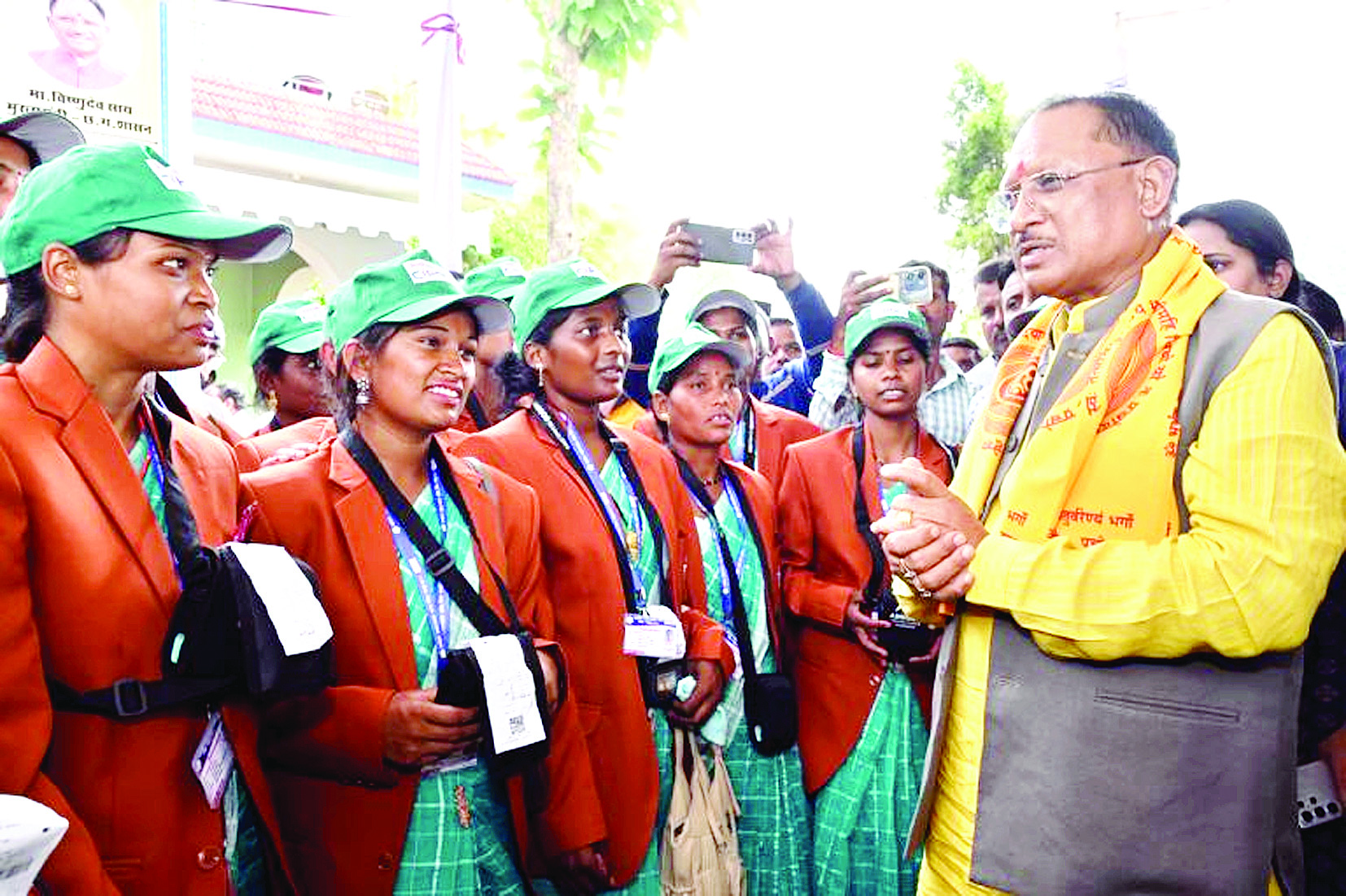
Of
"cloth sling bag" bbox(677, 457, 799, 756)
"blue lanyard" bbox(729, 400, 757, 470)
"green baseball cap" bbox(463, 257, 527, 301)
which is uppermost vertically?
"green baseball cap" bbox(463, 257, 527, 301)

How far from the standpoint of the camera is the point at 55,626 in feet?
6.82

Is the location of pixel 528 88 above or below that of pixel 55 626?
above

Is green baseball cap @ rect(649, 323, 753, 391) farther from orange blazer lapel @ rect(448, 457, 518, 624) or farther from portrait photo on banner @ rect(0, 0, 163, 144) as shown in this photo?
portrait photo on banner @ rect(0, 0, 163, 144)

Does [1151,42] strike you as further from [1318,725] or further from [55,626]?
[55,626]

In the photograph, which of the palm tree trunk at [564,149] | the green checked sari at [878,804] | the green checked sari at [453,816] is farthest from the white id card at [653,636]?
the palm tree trunk at [564,149]

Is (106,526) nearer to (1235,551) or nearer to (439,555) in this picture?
(439,555)

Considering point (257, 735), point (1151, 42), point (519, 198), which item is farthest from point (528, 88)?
point (519, 198)

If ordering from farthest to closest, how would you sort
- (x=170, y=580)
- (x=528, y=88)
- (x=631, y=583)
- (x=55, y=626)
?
(x=528, y=88) < (x=631, y=583) < (x=170, y=580) < (x=55, y=626)

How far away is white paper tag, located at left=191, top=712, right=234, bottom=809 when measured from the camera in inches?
88.0

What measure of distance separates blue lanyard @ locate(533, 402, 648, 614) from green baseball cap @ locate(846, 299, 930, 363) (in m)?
1.24

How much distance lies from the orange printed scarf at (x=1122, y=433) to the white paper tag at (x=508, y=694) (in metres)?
1.07

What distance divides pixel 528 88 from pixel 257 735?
6869mm

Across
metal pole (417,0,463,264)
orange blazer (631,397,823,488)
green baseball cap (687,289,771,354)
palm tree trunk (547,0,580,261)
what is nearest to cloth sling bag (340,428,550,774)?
orange blazer (631,397,823,488)

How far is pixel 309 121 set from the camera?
48.5 feet
